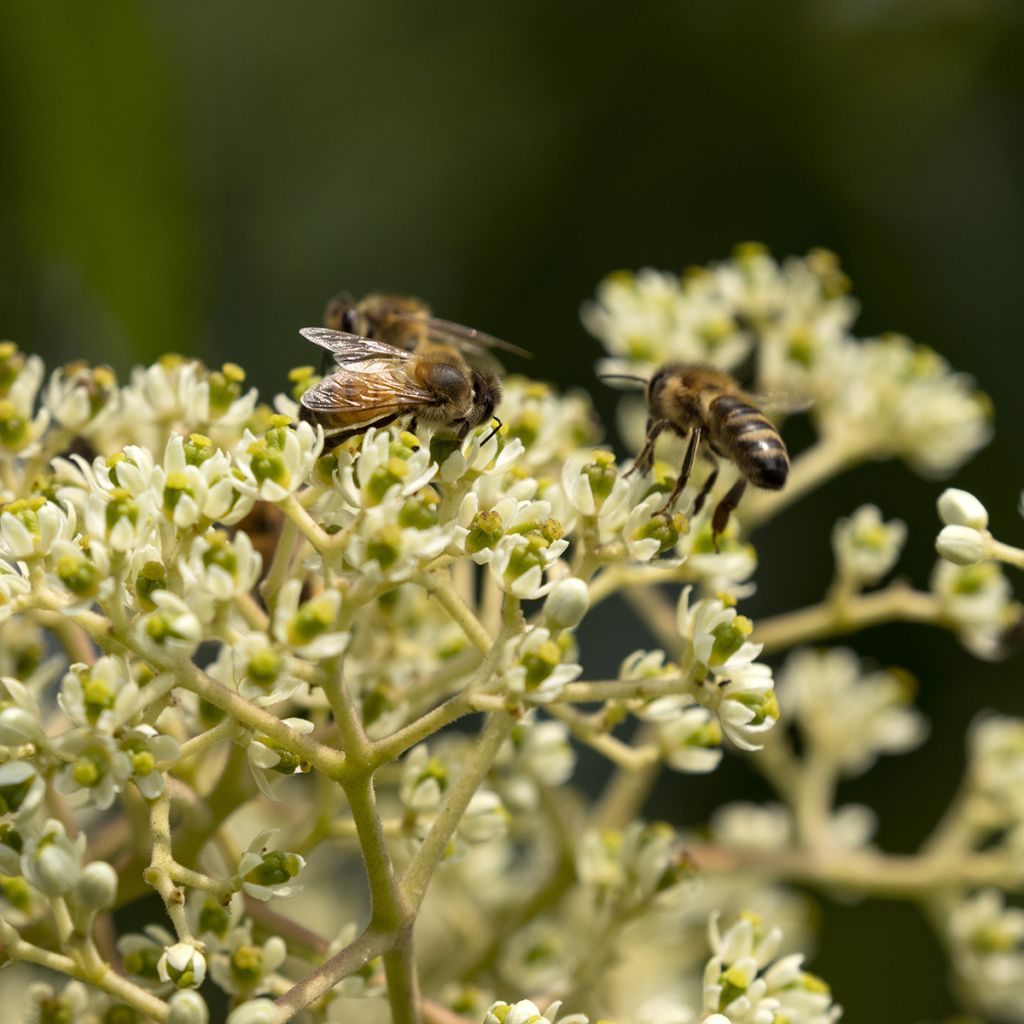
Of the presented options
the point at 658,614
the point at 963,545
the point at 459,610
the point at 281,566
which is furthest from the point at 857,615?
the point at 281,566

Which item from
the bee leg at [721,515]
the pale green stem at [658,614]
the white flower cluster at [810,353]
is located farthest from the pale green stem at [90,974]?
the white flower cluster at [810,353]

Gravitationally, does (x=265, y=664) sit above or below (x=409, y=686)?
below

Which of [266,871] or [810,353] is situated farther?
[810,353]

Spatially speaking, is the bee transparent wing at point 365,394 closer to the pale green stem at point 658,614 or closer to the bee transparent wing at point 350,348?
the bee transparent wing at point 350,348

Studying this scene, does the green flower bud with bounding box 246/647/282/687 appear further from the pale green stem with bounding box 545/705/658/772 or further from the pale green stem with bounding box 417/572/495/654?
the pale green stem with bounding box 545/705/658/772

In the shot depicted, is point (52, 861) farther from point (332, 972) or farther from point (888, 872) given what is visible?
point (888, 872)

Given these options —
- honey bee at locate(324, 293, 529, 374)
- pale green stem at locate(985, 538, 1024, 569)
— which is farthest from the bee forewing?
pale green stem at locate(985, 538, 1024, 569)

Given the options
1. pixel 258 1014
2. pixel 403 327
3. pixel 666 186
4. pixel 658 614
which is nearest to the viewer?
pixel 258 1014
